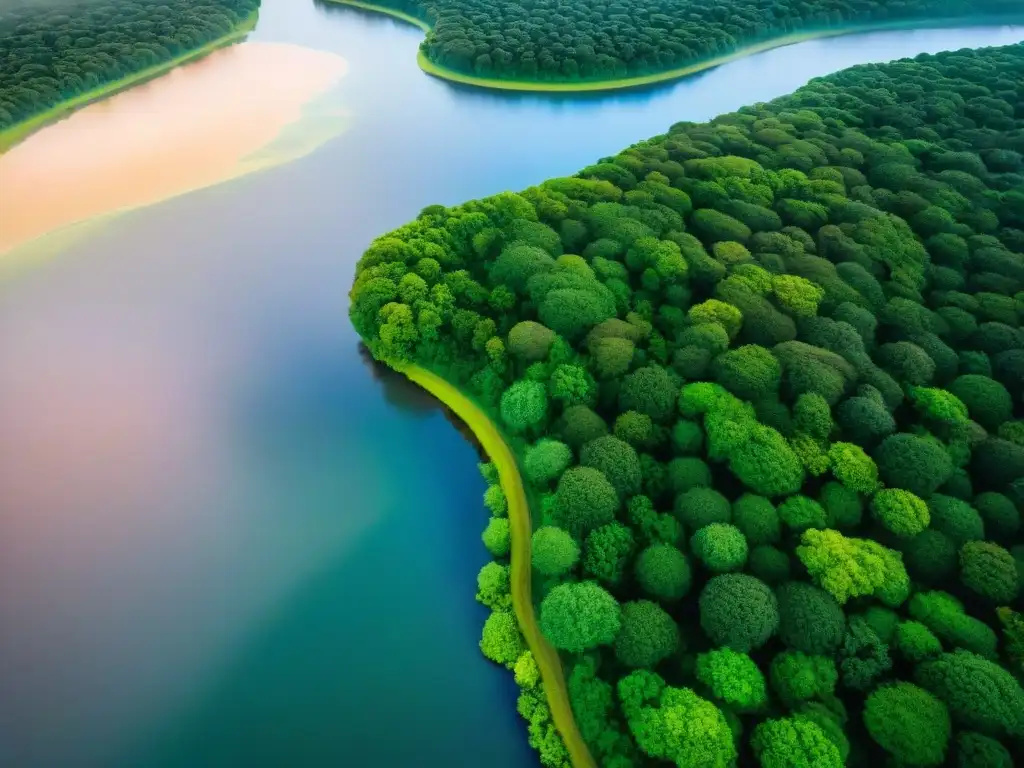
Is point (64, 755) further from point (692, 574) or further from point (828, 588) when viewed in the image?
point (828, 588)

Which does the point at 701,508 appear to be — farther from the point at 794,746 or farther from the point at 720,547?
the point at 794,746

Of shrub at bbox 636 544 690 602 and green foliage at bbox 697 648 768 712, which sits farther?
shrub at bbox 636 544 690 602

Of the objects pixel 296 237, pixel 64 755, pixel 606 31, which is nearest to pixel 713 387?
pixel 64 755

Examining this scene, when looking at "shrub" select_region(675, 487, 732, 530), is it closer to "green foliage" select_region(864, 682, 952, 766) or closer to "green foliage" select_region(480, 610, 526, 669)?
"green foliage" select_region(864, 682, 952, 766)

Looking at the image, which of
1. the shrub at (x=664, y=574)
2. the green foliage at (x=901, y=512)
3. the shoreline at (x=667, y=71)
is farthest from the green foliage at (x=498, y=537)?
the shoreline at (x=667, y=71)

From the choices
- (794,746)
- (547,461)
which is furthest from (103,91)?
(794,746)

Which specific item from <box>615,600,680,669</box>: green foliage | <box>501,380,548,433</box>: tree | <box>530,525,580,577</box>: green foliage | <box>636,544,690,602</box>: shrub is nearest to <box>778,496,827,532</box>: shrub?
<box>636,544,690,602</box>: shrub
